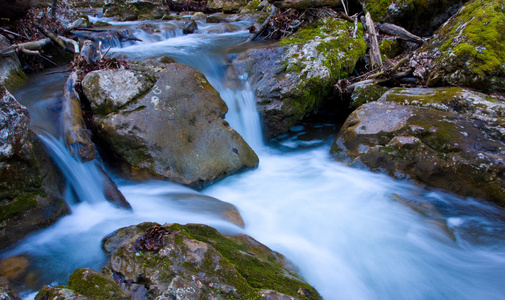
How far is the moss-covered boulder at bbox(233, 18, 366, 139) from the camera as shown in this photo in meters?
6.78

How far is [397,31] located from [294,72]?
149 inches

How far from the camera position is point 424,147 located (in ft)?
16.2

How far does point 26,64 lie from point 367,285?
8004 millimetres

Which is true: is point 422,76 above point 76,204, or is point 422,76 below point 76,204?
above

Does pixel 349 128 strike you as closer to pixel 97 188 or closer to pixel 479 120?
pixel 479 120

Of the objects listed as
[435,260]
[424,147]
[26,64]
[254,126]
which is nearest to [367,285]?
[435,260]

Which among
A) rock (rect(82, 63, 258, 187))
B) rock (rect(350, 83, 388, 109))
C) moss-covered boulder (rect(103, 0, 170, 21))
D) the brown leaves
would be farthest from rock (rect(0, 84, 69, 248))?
moss-covered boulder (rect(103, 0, 170, 21))

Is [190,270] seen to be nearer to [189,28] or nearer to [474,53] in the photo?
[474,53]

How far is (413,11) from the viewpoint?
8812 mm

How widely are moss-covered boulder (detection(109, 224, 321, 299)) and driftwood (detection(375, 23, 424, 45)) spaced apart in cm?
788

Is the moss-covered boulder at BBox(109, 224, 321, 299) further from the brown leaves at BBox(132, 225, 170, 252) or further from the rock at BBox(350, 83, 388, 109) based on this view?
the rock at BBox(350, 83, 388, 109)

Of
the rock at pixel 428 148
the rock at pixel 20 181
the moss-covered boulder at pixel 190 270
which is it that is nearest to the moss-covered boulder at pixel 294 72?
the rock at pixel 428 148

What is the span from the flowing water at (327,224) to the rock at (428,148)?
0.23 m

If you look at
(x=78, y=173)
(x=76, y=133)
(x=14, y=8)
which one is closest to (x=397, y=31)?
(x=76, y=133)
